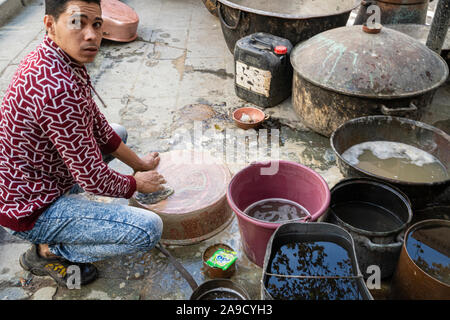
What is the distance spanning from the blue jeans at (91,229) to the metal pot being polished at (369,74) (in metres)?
2.13

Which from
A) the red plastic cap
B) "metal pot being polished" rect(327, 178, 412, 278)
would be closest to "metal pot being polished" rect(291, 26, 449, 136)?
the red plastic cap

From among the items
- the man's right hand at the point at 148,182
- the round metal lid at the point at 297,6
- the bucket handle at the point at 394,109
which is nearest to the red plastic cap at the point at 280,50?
the bucket handle at the point at 394,109

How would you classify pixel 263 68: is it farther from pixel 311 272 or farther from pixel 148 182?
pixel 311 272

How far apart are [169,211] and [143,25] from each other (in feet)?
17.0

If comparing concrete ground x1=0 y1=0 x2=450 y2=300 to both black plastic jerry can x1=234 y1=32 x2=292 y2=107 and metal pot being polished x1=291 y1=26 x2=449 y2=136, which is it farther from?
metal pot being polished x1=291 y1=26 x2=449 y2=136

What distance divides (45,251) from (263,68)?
2914mm

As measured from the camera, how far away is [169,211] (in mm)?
2596

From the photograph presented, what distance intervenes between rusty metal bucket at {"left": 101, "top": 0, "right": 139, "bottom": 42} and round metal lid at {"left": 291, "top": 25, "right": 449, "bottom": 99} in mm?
3518

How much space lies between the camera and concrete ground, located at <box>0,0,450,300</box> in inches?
99.2

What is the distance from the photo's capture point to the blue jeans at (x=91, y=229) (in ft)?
7.04

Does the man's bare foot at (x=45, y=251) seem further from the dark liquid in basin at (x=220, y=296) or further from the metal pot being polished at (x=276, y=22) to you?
the metal pot being polished at (x=276, y=22)

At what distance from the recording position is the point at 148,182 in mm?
2512

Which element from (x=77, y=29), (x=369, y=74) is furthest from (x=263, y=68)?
(x=77, y=29)

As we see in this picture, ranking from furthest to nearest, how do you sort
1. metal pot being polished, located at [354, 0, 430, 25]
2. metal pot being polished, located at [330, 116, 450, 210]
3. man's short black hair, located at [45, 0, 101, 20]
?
1. metal pot being polished, located at [354, 0, 430, 25]
2. metal pot being polished, located at [330, 116, 450, 210]
3. man's short black hair, located at [45, 0, 101, 20]
